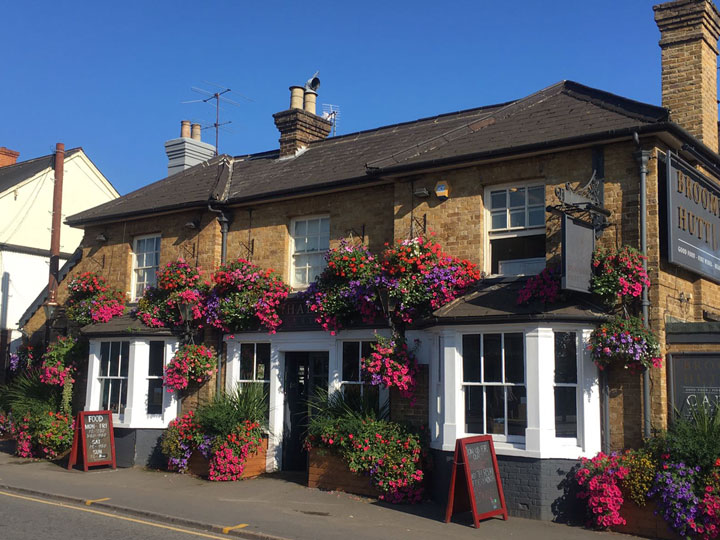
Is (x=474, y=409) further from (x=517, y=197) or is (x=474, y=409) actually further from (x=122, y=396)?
(x=122, y=396)

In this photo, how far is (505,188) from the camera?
11.7 meters

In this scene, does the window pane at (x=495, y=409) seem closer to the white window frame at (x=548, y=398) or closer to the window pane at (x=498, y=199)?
the white window frame at (x=548, y=398)

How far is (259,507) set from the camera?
427 inches

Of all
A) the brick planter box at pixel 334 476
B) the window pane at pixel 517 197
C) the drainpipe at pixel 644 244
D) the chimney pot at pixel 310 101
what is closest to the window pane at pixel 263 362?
the brick planter box at pixel 334 476

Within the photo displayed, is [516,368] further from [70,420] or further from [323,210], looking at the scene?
[70,420]

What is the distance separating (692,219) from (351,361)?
6.09m

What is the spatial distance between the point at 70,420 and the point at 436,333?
29.4ft

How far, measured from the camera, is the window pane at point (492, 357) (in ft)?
35.0

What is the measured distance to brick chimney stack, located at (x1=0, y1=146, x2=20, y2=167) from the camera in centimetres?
2955

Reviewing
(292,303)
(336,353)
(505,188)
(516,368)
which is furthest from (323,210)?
(516,368)

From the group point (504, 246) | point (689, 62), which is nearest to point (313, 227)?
point (504, 246)

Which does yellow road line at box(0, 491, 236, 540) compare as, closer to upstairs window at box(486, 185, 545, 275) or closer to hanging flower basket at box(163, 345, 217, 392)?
hanging flower basket at box(163, 345, 217, 392)

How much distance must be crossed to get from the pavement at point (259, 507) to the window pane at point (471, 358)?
1.98 m

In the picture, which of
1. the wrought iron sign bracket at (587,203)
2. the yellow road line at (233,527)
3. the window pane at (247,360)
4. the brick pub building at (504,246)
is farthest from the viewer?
the window pane at (247,360)
